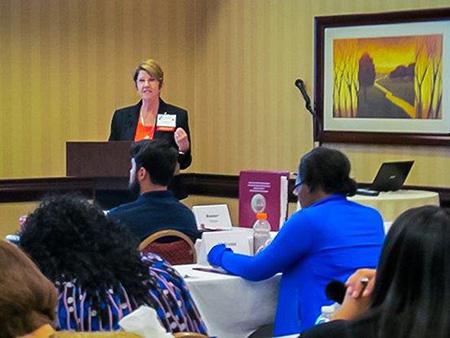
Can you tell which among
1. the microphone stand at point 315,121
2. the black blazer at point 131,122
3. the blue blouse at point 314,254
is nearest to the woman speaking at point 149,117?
the black blazer at point 131,122

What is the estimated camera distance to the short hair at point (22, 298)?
1.85 meters

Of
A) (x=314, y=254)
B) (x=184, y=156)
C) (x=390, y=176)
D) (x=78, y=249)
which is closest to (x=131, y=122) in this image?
(x=184, y=156)

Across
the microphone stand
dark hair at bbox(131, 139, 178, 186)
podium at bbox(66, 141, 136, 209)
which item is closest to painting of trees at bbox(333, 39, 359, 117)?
the microphone stand

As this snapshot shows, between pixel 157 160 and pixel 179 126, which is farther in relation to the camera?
pixel 179 126

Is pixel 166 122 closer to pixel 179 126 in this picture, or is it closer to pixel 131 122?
pixel 179 126

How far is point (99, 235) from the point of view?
9.45ft

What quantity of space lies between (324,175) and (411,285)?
8.31ft

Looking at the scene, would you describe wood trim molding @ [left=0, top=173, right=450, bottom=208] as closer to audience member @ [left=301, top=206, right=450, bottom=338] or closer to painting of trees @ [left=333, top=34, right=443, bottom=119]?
painting of trees @ [left=333, top=34, right=443, bottom=119]

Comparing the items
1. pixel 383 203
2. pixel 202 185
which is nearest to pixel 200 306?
pixel 383 203

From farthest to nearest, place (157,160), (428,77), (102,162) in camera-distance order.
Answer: (428,77), (102,162), (157,160)

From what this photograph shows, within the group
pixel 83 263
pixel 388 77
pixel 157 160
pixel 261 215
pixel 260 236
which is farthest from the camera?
pixel 388 77

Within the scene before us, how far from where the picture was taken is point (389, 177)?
6582 mm

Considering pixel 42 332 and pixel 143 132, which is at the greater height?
pixel 143 132

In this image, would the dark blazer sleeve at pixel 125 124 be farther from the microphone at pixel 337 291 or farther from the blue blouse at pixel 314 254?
the microphone at pixel 337 291
